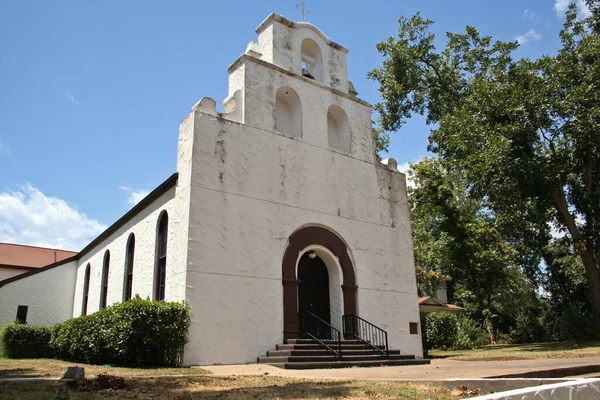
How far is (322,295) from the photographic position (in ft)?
54.0

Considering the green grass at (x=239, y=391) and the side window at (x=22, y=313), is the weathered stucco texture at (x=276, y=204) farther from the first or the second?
the side window at (x=22, y=313)

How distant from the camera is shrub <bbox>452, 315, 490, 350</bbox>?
2430 cm

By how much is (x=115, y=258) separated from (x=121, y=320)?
8.13 meters

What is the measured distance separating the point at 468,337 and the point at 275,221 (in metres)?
14.6

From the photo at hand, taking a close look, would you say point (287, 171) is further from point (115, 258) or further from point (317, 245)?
point (115, 258)

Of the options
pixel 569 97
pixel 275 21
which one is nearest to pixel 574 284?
pixel 569 97

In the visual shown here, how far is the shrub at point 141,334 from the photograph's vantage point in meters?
11.9

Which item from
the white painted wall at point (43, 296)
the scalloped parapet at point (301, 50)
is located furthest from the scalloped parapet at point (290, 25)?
the white painted wall at point (43, 296)

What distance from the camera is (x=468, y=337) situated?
2483cm

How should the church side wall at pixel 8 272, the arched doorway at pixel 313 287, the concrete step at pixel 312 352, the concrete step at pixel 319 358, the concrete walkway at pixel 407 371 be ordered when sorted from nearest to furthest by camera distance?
the concrete walkway at pixel 407 371, the concrete step at pixel 319 358, the concrete step at pixel 312 352, the arched doorway at pixel 313 287, the church side wall at pixel 8 272

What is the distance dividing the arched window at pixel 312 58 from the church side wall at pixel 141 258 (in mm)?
7468

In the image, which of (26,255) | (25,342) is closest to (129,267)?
(25,342)

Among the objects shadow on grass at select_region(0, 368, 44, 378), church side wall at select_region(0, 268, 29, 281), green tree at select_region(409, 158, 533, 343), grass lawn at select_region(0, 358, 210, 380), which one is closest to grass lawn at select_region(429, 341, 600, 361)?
grass lawn at select_region(0, 358, 210, 380)

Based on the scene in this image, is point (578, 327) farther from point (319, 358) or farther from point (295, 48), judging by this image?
point (295, 48)
